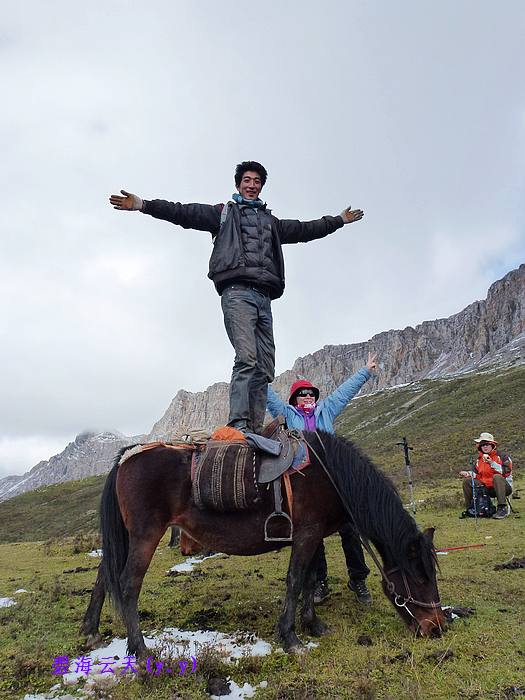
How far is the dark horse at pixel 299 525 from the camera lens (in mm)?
4301

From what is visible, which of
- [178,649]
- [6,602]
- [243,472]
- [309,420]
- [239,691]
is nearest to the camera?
[239,691]

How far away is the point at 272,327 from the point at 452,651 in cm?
367

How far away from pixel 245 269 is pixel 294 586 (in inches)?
134

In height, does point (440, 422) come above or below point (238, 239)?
above

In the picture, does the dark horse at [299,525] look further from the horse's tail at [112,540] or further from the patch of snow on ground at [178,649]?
the patch of snow on ground at [178,649]

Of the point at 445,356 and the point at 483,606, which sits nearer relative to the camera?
the point at 483,606

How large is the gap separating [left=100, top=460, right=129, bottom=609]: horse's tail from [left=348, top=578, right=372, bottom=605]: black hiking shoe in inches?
113

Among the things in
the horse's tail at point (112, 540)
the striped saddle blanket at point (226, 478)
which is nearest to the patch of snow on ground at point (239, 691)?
the striped saddle blanket at point (226, 478)

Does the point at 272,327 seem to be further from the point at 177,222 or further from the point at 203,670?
the point at 203,670

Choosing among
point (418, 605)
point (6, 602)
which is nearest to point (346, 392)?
point (418, 605)

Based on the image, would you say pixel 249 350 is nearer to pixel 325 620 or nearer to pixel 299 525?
pixel 299 525

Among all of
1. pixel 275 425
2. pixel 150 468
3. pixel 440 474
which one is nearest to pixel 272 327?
pixel 275 425

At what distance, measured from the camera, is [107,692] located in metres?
3.44

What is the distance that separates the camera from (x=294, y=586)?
167 inches
